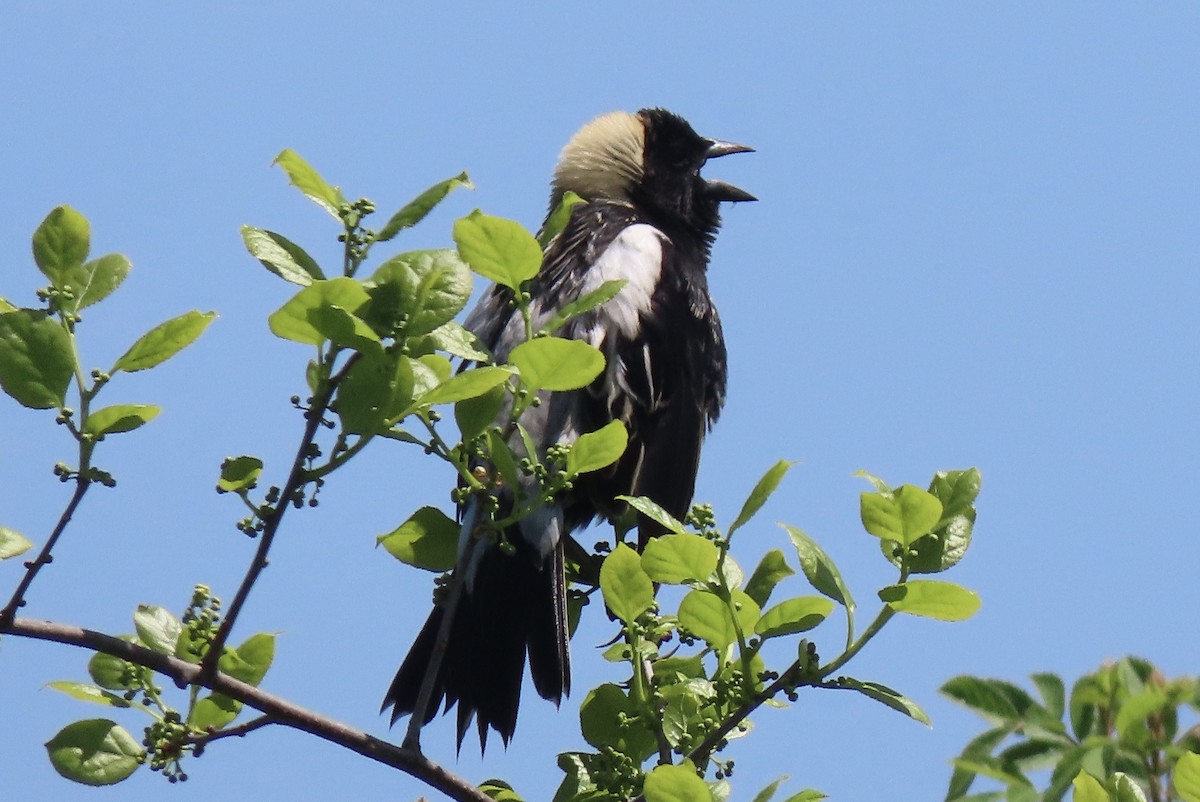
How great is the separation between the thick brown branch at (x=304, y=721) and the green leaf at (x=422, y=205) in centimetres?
50

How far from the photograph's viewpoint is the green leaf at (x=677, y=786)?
152 centimetres

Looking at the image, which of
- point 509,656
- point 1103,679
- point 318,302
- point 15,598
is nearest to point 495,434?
point 318,302

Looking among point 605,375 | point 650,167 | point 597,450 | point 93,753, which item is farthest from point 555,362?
point 650,167

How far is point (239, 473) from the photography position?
1.57 metres

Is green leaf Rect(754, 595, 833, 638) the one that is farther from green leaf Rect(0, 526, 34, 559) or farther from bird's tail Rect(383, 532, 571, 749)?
bird's tail Rect(383, 532, 571, 749)

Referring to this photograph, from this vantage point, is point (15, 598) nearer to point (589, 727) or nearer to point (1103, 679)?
point (589, 727)

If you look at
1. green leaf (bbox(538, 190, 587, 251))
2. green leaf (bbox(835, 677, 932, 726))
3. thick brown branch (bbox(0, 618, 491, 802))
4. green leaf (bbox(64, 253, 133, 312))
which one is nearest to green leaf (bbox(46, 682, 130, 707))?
thick brown branch (bbox(0, 618, 491, 802))

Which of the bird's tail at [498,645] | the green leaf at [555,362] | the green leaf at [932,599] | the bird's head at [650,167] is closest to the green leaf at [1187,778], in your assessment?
the green leaf at [932,599]

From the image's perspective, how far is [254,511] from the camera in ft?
4.98

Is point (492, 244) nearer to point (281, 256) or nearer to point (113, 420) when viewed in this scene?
point (281, 256)

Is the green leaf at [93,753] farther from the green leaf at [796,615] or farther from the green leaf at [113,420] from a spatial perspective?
the green leaf at [796,615]

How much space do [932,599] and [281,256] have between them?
809 mm

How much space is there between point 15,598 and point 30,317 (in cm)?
30

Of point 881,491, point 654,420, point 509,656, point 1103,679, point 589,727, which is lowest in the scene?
point 1103,679
